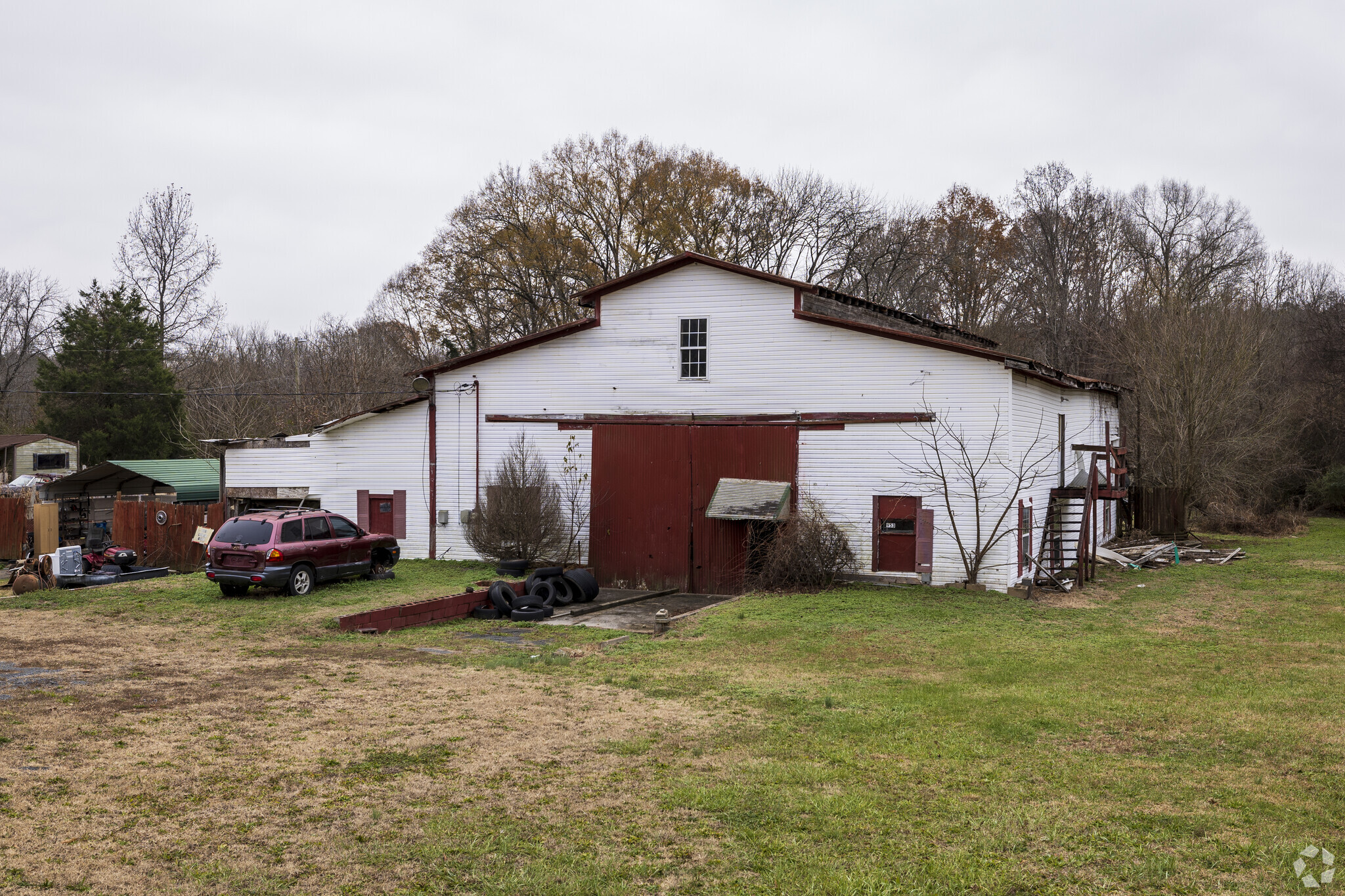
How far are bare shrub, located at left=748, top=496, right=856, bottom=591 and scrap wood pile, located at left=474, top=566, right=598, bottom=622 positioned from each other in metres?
3.66

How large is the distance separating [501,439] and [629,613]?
736 centimetres

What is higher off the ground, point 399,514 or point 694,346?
point 694,346

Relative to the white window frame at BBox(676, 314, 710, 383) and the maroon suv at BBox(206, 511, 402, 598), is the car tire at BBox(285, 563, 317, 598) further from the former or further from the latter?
the white window frame at BBox(676, 314, 710, 383)

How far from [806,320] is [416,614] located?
409 inches

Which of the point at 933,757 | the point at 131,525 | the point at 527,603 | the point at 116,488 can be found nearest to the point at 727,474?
the point at 527,603

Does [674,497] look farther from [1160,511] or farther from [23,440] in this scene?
[23,440]

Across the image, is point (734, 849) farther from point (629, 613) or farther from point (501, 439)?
point (501, 439)

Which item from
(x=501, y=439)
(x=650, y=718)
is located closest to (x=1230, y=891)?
(x=650, y=718)

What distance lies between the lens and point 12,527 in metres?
32.8

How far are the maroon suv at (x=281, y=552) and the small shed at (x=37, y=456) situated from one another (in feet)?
121

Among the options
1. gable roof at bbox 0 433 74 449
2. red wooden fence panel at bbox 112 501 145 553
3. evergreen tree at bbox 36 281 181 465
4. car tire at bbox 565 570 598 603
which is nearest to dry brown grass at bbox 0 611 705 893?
car tire at bbox 565 570 598 603

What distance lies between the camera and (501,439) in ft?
82.5

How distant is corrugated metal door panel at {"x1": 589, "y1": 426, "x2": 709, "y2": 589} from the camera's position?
2309 centimetres

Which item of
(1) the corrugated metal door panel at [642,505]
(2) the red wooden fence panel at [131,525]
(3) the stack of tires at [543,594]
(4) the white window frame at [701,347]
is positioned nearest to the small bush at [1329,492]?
(4) the white window frame at [701,347]
